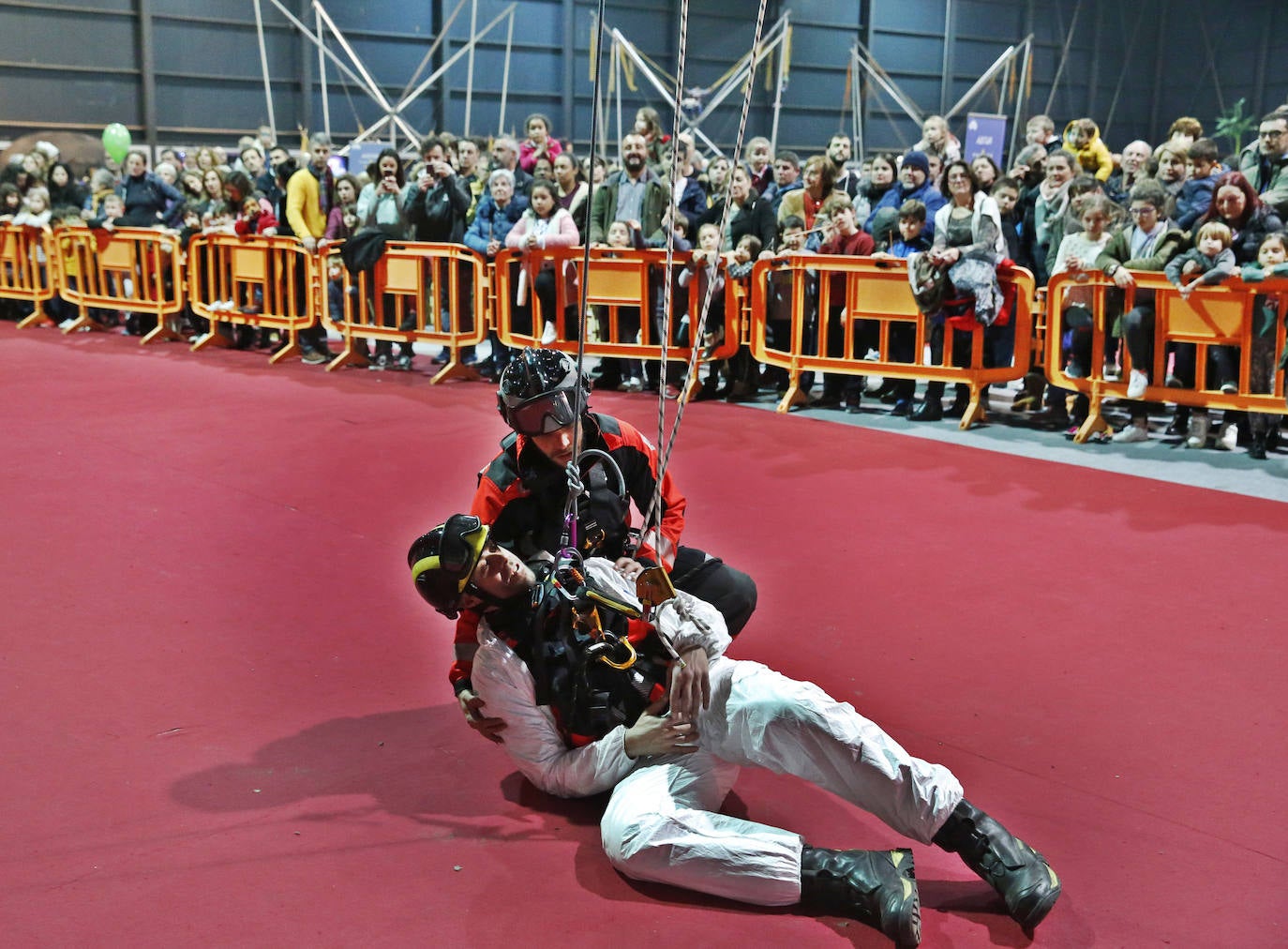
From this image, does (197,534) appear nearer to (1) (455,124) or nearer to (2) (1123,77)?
(1) (455,124)

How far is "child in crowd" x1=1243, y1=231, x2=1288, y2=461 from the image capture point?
7.94 m

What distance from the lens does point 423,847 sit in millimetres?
3424

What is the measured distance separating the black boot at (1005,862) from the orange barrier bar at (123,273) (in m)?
12.7

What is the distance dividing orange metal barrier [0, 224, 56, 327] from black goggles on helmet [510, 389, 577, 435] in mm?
13946

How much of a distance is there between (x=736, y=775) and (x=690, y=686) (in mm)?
389

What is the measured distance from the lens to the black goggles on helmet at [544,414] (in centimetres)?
372

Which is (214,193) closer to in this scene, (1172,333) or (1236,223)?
(1172,333)

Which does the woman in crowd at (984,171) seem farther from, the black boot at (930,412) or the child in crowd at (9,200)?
the child in crowd at (9,200)

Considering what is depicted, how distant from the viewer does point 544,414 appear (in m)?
3.74

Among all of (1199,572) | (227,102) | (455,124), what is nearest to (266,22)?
(227,102)

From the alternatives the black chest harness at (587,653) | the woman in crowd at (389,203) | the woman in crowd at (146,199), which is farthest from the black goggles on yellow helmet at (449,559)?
the woman in crowd at (146,199)

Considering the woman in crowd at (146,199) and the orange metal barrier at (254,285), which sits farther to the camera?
the woman in crowd at (146,199)

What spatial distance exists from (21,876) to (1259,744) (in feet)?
11.7

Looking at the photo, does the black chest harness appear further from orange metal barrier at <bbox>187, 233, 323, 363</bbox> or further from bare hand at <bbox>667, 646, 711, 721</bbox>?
orange metal barrier at <bbox>187, 233, 323, 363</bbox>
